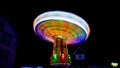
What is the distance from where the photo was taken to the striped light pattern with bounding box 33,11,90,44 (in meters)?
4.29

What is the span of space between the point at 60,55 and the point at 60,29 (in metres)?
0.82

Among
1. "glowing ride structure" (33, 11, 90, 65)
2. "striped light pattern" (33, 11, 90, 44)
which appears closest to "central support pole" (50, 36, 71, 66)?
"glowing ride structure" (33, 11, 90, 65)

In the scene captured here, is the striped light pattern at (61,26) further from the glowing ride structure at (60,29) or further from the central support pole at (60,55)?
the central support pole at (60,55)

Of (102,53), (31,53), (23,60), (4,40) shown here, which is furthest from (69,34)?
(4,40)

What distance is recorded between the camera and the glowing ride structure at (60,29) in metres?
4.31

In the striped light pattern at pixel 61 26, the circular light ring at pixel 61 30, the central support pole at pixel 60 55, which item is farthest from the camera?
the central support pole at pixel 60 55

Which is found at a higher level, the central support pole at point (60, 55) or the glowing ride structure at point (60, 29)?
the glowing ride structure at point (60, 29)

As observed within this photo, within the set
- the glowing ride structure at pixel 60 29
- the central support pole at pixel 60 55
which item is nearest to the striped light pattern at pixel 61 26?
the glowing ride structure at pixel 60 29

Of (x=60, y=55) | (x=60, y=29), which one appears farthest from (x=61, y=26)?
(x=60, y=55)

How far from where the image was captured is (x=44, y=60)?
14.5 meters

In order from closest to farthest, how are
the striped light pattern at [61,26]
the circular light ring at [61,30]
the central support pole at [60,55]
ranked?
the striped light pattern at [61,26]
the circular light ring at [61,30]
the central support pole at [60,55]

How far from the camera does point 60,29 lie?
491cm

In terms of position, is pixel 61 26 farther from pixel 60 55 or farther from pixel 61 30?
pixel 60 55

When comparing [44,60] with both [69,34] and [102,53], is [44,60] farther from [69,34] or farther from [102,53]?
[69,34]
